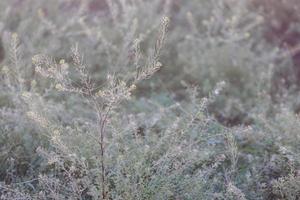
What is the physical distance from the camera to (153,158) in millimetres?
2400

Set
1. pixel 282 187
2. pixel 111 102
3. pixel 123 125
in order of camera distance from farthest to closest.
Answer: pixel 123 125
pixel 282 187
pixel 111 102

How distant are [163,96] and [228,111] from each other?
39 cm

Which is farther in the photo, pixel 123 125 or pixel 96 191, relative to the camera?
pixel 123 125

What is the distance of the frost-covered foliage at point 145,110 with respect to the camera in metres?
2.13

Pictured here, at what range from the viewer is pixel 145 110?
312cm

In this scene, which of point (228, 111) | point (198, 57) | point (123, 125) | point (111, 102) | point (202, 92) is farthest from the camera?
point (198, 57)

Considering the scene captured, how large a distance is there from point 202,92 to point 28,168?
1384 mm

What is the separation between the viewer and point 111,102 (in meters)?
1.95

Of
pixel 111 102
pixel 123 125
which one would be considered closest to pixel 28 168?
pixel 123 125

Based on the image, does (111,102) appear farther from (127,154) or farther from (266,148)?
(266,148)

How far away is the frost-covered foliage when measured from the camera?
213 centimetres

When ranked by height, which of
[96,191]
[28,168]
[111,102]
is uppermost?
[111,102]

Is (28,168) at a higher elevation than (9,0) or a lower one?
lower

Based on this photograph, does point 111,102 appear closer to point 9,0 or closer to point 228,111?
point 228,111
